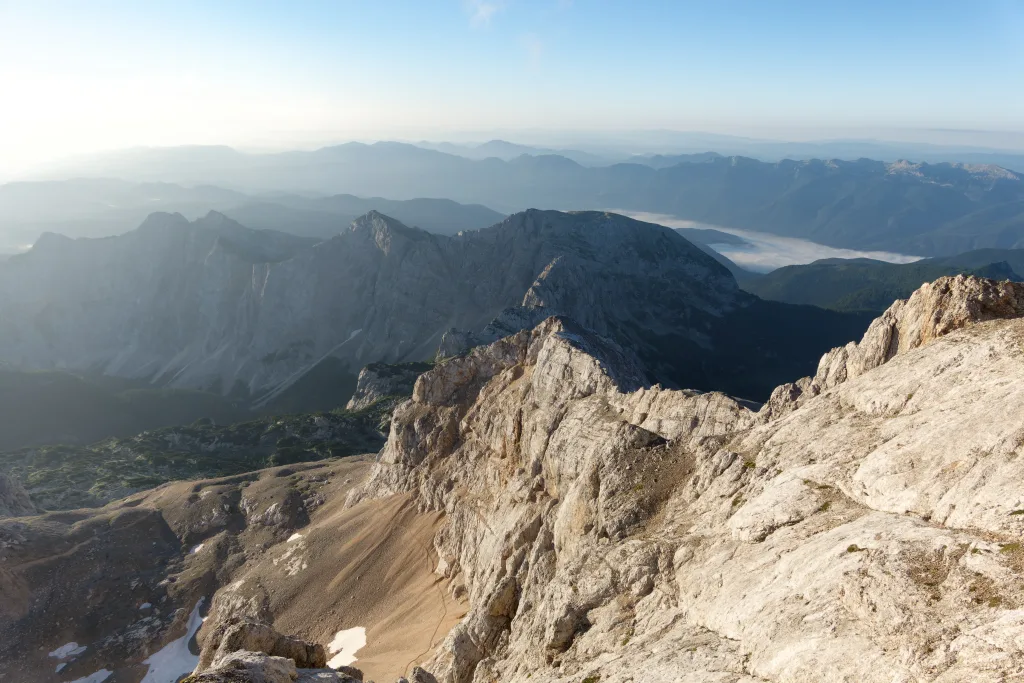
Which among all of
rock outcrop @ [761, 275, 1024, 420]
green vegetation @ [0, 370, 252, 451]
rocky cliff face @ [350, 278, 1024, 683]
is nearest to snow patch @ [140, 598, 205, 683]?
rocky cliff face @ [350, 278, 1024, 683]

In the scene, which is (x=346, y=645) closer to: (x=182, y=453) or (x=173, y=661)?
(x=173, y=661)

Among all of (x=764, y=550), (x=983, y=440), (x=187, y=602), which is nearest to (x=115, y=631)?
(x=187, y=602)

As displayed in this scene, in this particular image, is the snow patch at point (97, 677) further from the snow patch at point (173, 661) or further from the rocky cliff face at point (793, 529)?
the rocky cliff face at point (793, 529)

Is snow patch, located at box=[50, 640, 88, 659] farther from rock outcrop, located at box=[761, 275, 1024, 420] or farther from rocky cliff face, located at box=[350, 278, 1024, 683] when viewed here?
rock outcrop, located at box=[761, 275, 1024, 420]

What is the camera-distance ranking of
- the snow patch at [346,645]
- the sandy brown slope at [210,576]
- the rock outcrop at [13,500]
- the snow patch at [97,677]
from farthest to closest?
the rock outcrop at [13,500], the sandy brown slope at [210,576], the snow patch at [97,677], the snow patch at [346,645]

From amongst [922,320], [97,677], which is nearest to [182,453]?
[97,677]

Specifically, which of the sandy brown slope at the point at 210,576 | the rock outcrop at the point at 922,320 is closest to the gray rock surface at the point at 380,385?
the sandy brown slope at the point at 210,576
